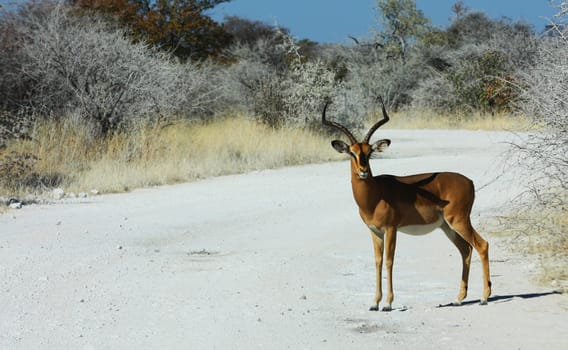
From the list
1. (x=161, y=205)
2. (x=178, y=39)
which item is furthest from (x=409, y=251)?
(x=178, y=39)

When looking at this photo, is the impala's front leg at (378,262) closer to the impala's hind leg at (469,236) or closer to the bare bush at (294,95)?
the impala's hind leg at (469,236)

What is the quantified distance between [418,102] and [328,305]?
1435 inches

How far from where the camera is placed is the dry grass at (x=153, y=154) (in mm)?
17719

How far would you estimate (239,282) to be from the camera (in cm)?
930

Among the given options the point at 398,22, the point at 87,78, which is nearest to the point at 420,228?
the point at 87,78

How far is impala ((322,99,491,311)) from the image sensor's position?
8.16 meters

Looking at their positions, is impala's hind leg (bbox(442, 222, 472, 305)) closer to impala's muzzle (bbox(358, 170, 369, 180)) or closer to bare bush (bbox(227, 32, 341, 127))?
impala's muzzle (bbox(358, 170, 369, 180))

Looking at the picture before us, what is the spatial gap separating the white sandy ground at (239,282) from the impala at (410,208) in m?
0.37

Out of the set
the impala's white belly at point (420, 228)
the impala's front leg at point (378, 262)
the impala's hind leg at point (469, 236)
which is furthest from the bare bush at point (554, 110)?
the impala's front leg at point (378, 262)

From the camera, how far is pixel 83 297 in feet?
28.1

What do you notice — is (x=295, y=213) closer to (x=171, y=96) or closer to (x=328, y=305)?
(x=328, y=305)

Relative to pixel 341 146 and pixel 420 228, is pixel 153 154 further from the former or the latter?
pixel 420 228

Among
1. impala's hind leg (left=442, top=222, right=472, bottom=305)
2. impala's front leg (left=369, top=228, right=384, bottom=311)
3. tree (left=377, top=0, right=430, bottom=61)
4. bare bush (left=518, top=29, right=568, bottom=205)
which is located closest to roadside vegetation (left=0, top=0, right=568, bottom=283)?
bare bush (left=518, top=29, right=568, bottom=205)

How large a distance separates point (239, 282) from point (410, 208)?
77.6 inches
